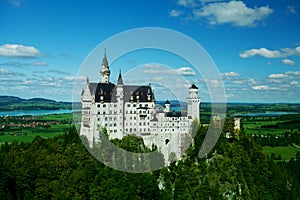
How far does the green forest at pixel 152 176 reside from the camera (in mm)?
31062

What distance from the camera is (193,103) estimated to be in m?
45.0

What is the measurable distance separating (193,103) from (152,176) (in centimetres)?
1351

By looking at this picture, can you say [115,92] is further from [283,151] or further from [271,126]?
[271,126]

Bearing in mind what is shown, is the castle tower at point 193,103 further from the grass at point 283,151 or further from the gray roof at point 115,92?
the grass at point 283,151

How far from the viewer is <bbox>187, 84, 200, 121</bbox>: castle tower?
44906mm

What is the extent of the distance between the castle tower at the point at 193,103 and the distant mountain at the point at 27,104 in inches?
3918

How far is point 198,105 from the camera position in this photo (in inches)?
1785

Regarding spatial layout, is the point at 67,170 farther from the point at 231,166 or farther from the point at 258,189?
the point at 258,189

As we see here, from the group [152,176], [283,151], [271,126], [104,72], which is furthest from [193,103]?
[271,126]

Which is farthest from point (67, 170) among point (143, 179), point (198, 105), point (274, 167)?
point (274, 167)

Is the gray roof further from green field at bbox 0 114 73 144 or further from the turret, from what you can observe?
green field at bbox 0 114 73 144

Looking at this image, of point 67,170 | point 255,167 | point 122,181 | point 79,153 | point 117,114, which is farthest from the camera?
point 117,114

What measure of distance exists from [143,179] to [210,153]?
10.7 metres

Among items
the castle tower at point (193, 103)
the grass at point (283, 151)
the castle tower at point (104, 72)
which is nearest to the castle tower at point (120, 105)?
the castle tower at point (104, 72)
